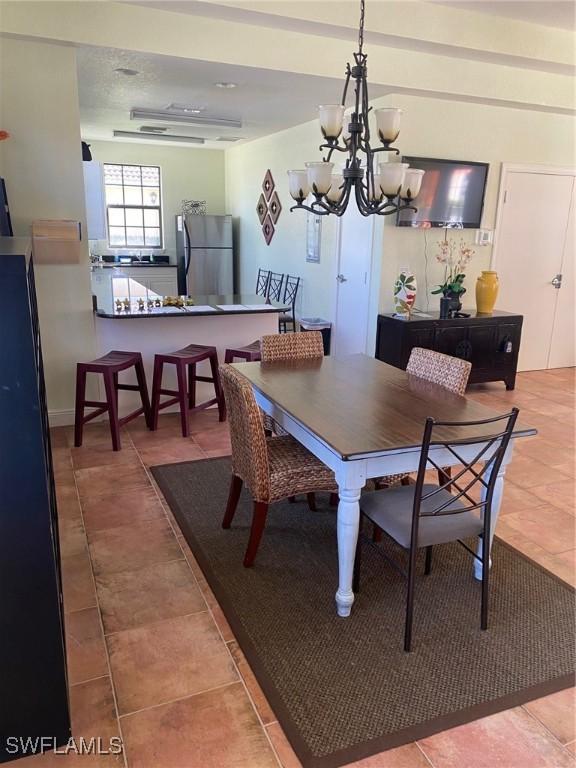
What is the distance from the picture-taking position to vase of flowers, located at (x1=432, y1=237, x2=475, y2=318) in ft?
16.5

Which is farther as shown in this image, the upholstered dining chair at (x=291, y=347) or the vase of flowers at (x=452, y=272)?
the vase of flowers at (x=452, y=272)

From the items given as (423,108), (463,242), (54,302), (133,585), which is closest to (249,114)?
(423,108)

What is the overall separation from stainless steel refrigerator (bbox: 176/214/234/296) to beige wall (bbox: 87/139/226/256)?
1.31 feet

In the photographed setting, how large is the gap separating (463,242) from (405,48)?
1875mm

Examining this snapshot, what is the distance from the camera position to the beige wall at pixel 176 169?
814cm

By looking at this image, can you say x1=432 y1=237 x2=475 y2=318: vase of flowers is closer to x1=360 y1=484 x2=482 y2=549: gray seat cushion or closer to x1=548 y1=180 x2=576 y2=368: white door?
x1=548 y1=180 x2=576 y2=368: white door

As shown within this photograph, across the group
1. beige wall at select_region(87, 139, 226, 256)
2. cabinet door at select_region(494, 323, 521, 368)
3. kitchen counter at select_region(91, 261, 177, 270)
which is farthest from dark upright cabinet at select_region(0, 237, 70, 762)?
beige wall at select_region(87, 139, 226, 256)

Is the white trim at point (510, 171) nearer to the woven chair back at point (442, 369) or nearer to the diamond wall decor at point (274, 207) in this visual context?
the diamond wall decor at point (274, 207)

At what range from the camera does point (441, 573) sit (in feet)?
8.36

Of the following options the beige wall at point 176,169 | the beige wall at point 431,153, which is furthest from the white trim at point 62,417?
the beige wall at point 176,169

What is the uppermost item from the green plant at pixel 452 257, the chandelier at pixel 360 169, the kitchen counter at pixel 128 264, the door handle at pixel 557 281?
the chandelier at pixel 360 169

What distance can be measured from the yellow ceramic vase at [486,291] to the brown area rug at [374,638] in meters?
3.12

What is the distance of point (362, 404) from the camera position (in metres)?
2.48

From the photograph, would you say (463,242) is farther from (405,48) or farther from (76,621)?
(76,621)
